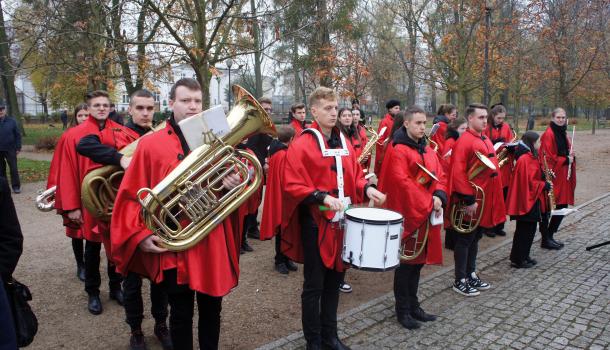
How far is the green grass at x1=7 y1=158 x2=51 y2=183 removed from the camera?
44.4 feet

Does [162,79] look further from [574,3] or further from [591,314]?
[574,3]

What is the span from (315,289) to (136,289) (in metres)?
1.52

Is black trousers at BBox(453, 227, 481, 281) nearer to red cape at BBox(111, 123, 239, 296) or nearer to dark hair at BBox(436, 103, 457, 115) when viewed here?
red cape at BBox(111, 123, 239, 296)

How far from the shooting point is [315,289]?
371cm

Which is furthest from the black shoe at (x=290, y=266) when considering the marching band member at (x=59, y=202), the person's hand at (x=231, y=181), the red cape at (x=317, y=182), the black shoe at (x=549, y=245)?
the black shoe at (x=549, y=245)

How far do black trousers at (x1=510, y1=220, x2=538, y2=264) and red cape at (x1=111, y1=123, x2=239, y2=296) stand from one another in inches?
184

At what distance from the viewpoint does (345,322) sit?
450 cm

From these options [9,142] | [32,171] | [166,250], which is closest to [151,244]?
[166,250]

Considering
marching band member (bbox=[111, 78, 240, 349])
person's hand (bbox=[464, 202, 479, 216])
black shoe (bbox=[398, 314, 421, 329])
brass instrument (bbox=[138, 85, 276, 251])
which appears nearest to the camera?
brass instrument (bbox=[138, 85, 276, 251])

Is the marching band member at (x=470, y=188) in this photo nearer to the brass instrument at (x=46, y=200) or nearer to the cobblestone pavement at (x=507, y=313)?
the cobblestone pavement at (x=507, y=313)

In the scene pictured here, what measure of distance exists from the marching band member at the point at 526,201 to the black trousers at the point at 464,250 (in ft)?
3.85

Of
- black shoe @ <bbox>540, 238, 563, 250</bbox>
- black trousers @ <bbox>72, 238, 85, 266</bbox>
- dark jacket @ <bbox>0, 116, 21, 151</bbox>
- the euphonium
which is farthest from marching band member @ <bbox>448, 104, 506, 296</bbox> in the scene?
dark jacket @ <bbox>0, 116, 21, 151</bbox>

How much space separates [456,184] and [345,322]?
2.03 m

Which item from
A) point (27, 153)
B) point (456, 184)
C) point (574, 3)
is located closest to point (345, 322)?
point (456, 184)
